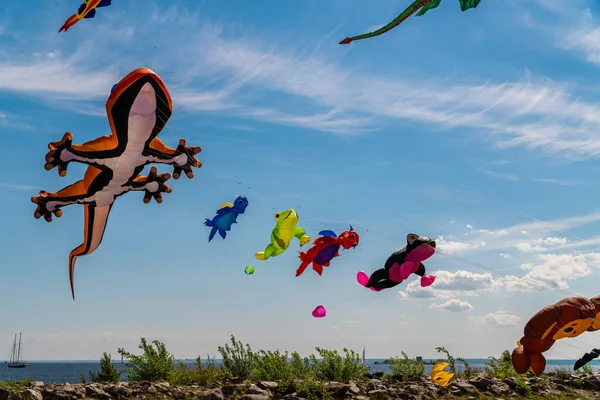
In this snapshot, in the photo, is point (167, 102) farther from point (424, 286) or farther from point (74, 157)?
point (424, 286)

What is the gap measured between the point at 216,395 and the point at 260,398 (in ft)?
2.92

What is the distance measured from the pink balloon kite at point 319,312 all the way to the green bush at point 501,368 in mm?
6548

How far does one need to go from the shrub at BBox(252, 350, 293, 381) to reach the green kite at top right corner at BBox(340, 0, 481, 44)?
858cm

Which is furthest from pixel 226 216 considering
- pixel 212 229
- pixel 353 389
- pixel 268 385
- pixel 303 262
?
pixel 353 389

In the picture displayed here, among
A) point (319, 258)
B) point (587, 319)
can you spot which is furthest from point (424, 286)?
point (587, 319)

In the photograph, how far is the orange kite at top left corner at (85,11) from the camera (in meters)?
9.71

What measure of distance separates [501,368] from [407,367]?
3.73 m

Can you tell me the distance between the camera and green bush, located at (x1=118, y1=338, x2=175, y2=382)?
1519cm

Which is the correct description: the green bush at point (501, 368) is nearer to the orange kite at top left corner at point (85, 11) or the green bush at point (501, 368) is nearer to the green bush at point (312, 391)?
the green bush at point (312, 391)

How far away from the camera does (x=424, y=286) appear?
39.8ft

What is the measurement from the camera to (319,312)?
1328 cm

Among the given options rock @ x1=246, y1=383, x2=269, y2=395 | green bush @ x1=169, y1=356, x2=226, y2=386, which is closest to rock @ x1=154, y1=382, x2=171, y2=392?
green bush @ x1=169, y1=356, x2=226, y2=386

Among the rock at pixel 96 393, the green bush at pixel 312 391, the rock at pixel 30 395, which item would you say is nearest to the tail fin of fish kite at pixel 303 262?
the green bush at pixel 312 391

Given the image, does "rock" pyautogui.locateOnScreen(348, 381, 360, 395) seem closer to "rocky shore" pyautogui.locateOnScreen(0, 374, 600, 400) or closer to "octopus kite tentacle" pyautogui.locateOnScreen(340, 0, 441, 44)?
"rocky shore" pyautogui.locateOnScreen(0, 374, 600, 400)
